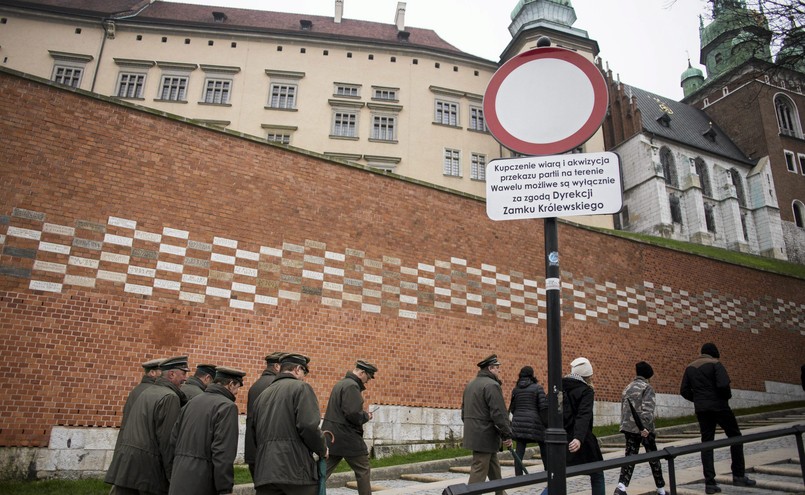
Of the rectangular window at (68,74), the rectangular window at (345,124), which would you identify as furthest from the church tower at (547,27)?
the rectangular window at (68,74)

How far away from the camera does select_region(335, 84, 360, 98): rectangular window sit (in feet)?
131

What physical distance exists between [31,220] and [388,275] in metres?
7.07

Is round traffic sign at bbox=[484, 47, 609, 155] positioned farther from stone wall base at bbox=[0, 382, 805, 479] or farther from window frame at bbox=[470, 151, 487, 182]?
→ window frame at bbox=[470, 151, 487, 182]

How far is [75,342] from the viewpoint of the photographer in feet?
32.3

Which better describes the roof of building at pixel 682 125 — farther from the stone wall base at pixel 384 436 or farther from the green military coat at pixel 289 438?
the green military coat at pixel 289 438

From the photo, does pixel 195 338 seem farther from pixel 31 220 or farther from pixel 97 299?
pixel 31 220

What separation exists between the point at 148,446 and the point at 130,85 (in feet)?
127

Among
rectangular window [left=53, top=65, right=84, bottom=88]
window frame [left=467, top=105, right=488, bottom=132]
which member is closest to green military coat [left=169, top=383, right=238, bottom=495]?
window frame [left=467, top=105, right=488, bottom=132]

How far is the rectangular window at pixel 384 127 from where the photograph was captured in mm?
39031

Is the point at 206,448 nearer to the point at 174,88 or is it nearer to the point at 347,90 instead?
the point at 347,90

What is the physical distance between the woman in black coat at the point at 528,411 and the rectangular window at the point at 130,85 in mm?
37130

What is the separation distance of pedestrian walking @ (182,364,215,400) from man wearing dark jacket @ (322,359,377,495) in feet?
5.13

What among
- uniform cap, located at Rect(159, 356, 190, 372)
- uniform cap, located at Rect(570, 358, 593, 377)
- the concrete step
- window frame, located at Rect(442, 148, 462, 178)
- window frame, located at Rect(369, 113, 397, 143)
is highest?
window frame, located at Rect(369, 113, 397, 143)

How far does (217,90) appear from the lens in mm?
38656
